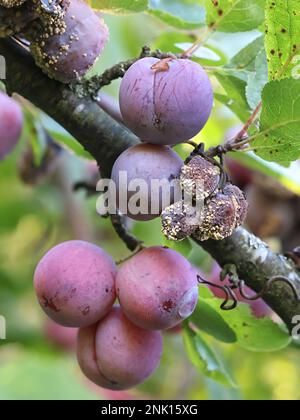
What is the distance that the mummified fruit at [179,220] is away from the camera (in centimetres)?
64

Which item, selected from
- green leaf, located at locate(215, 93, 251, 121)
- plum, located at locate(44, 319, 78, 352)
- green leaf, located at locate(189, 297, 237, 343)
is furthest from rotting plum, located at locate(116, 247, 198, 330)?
plum, located at locate(44, 319, 78, 352)

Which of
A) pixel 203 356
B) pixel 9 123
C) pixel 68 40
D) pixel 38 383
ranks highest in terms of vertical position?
pixel 68 40

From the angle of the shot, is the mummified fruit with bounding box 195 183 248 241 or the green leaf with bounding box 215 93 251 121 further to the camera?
the green leaf with bounding box 215 93 251 121

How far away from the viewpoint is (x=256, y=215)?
1665 mm

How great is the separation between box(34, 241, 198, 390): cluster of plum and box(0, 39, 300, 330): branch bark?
0.09 meters

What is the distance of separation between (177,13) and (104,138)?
382 millimetres

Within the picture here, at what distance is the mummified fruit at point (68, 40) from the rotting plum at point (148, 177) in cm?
12

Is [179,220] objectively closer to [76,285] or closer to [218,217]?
[218,217]

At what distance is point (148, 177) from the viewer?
0.66 meters

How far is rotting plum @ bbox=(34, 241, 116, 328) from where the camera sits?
0.75m

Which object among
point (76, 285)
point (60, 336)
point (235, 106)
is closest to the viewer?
point (76, 285)

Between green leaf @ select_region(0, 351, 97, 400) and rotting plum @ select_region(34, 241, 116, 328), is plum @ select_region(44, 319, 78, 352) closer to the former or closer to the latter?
green leaf @ select_region(0, 351, 97, 400)

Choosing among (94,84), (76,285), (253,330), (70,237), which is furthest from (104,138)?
(70,237)

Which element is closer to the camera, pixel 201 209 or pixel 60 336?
pixel 201 209
